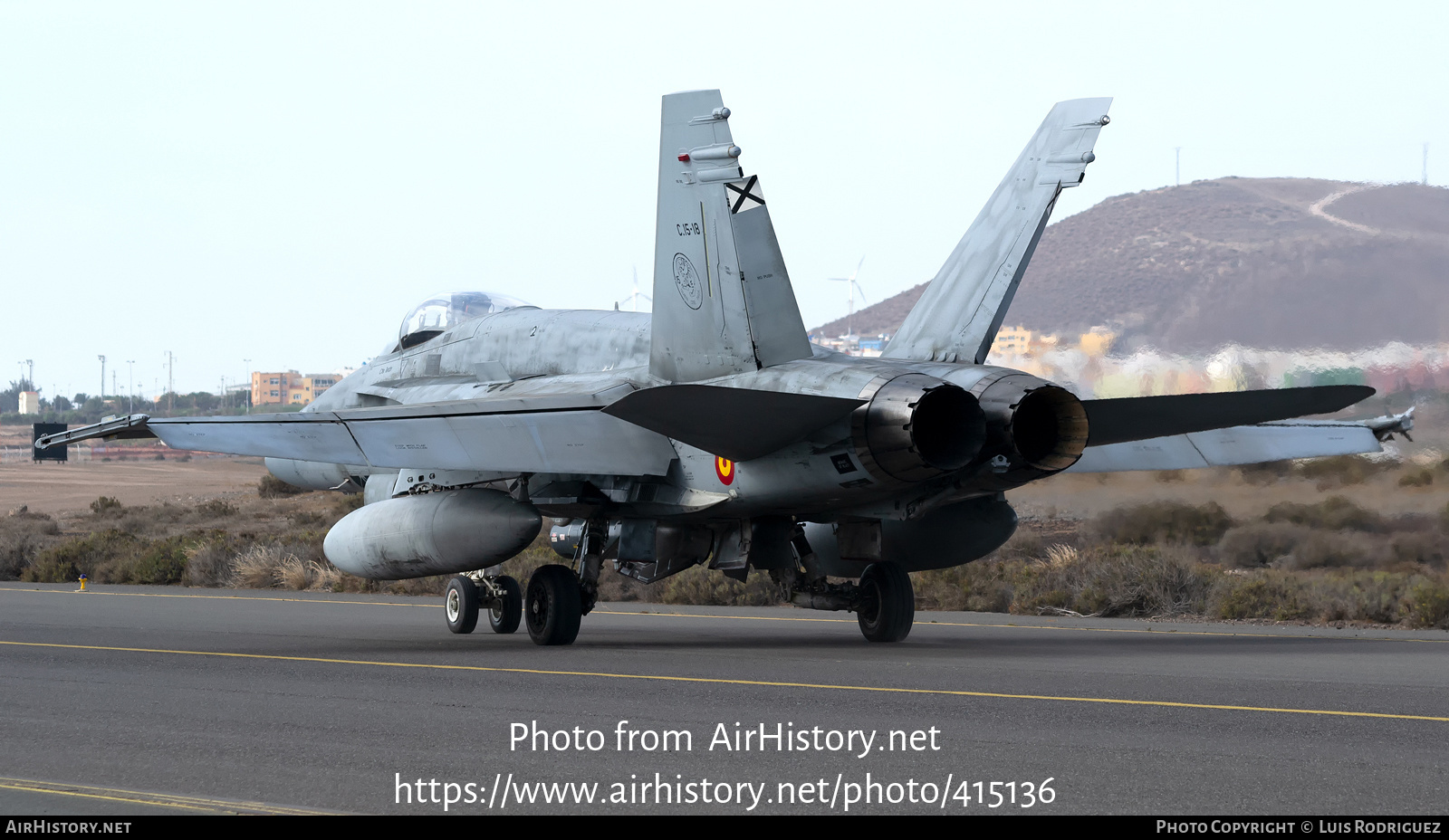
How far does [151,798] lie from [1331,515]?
19.9 metres

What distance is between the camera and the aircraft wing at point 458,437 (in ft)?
47.3

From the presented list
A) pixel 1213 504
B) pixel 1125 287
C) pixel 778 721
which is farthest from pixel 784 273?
pixel 1125 287

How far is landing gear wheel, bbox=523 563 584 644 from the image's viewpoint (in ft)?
50.0

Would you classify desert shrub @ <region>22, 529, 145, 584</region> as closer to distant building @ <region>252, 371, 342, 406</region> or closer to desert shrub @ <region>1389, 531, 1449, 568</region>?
desert shrub @ <region>1389, 531, 1449, 568</region>

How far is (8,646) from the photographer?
15289 millimetres

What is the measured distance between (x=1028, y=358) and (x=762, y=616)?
7.44 meters

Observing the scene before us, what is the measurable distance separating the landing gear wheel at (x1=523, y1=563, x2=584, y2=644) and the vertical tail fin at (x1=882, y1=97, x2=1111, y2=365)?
4050mm

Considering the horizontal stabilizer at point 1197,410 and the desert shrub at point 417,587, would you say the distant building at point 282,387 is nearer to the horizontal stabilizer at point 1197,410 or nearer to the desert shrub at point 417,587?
the desert shrub at point 417,587

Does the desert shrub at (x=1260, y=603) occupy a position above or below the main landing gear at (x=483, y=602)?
below

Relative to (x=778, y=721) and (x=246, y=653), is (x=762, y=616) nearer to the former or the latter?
(x=246, y=653)

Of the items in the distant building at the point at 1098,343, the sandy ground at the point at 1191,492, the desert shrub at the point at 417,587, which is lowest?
the desert shrub at the point at 417,587

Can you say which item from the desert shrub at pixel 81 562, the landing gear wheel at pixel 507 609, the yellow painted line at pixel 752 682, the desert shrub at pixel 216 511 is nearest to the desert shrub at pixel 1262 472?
the landing gear wheel at pixel 507 609

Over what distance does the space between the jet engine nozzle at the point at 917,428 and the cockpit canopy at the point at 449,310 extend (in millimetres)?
6964

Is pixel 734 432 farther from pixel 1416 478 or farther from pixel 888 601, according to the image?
pixel 1416 478
